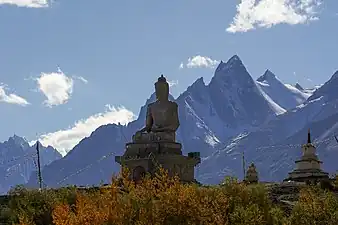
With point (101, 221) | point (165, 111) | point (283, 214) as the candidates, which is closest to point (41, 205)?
point (101, 221)

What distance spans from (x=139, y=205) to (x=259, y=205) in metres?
2.72

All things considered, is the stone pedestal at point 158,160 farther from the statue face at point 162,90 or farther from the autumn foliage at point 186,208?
the autumn foliage at point 186,208

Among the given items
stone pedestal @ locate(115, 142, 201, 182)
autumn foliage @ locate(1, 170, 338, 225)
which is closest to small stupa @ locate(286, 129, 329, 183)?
stone pedestal @ locate(115, 142, 201, 182)

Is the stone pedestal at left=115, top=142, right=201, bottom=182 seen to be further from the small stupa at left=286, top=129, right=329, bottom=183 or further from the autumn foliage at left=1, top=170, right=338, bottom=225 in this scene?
the autumn foliage at left=1, top=170, right=338, bottom=225

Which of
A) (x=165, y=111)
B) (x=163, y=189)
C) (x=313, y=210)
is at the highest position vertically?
(x=165, y=111)

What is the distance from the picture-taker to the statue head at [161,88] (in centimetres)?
2980

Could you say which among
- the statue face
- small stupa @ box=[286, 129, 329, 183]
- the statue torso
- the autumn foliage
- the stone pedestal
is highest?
the statue face

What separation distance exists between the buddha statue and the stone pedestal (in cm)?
35

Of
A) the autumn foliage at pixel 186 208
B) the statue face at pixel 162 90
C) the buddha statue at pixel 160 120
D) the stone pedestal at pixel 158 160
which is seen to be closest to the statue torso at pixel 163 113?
the buddha statue at pixel 160 120

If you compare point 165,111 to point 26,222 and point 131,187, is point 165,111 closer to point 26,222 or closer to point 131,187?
point 131,187

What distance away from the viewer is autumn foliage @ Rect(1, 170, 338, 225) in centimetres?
1557

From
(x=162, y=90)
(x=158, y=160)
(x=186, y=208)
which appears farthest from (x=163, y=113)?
(x=186, y=208)

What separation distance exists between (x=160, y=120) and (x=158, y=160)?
278 cm

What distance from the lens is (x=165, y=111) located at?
2884 centimetres
